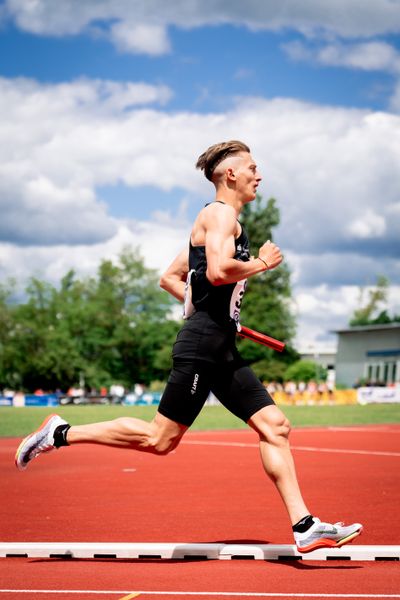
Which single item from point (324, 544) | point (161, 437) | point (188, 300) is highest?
point (188, 300)

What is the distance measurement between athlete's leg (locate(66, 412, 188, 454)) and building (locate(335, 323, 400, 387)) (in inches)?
2869

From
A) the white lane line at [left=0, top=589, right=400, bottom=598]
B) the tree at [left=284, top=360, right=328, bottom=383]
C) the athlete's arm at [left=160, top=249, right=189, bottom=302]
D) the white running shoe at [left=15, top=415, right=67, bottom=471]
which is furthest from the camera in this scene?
the tree at [left=284, top=360, right=328, bottom=383]

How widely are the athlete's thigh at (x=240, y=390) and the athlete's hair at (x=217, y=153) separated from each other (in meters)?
1.20

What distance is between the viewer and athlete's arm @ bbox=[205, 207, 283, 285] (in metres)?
5.35

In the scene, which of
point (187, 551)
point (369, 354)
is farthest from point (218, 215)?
point (369, 354)

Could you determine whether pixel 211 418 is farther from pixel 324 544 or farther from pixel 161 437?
pixel 324 544

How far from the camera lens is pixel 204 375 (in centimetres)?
562

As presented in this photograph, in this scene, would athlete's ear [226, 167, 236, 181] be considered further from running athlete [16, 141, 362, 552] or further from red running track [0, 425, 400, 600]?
red running track [0, 425, 400, 600]

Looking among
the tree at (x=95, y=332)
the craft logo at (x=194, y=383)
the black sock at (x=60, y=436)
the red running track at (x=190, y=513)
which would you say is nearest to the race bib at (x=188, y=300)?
the craft logo at (x=194, y=383)

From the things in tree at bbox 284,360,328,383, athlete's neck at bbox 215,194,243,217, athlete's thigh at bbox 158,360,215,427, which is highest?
tree at bbox 284,360,328,383

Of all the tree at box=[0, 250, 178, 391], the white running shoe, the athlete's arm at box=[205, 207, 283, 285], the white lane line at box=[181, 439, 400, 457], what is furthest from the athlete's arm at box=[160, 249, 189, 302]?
the tree at box=[0, 250, 178, 391]

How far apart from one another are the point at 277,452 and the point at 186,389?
0.67 meters

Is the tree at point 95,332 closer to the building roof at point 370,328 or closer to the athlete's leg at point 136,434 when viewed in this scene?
the building roof at point 370,328

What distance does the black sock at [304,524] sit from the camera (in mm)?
5414
